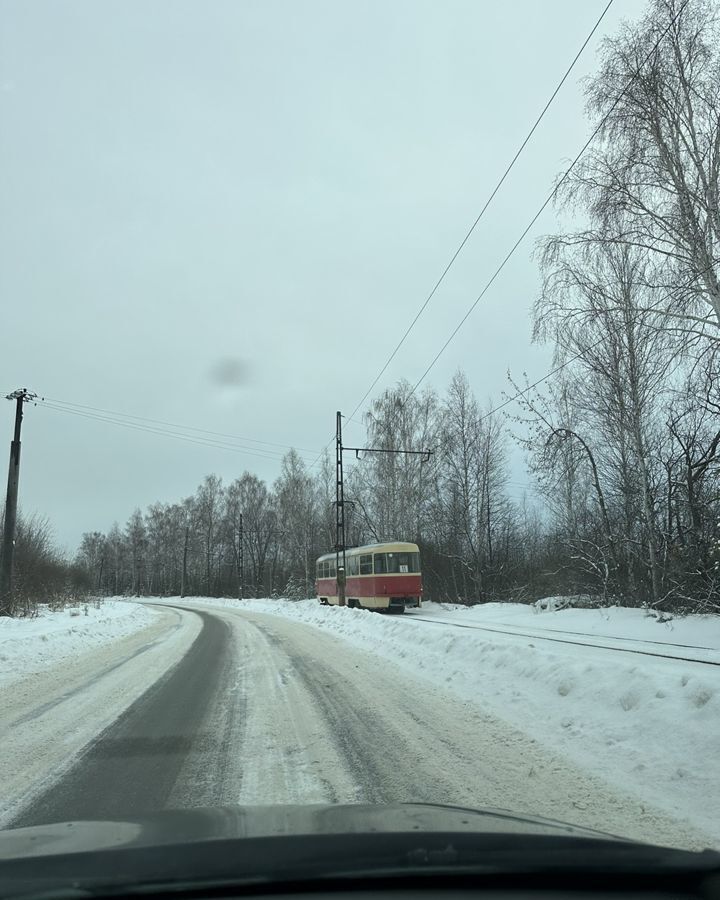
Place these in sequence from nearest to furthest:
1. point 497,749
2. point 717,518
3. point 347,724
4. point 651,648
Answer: point 497,749 < point 347,724 < point 651,648 < point 717,518

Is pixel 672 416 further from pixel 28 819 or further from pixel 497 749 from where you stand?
pixel 28 819

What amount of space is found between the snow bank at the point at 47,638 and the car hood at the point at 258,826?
861 cm

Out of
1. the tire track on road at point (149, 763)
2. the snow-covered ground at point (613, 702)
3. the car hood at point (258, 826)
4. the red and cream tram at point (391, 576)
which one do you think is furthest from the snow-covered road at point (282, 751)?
the red and cream tram at point (391, 576)

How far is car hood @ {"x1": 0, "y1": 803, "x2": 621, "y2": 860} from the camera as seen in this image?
2.51 meters

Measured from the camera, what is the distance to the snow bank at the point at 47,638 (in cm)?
1226

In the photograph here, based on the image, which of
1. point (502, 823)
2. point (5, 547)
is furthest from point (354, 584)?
point (502, 823)

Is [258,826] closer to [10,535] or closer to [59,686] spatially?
[59,686]

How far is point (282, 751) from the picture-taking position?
5906 mm

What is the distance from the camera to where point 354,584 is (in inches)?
1203

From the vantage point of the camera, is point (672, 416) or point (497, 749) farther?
point (672, 416)

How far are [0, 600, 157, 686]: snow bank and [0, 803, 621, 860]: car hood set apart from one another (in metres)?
8.61

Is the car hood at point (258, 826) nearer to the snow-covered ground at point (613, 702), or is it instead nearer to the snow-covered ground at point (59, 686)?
the snow-covered ground at point (59, 686)

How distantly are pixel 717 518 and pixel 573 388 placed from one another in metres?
7.53

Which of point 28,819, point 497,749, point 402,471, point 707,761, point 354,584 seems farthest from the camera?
point 402,471
